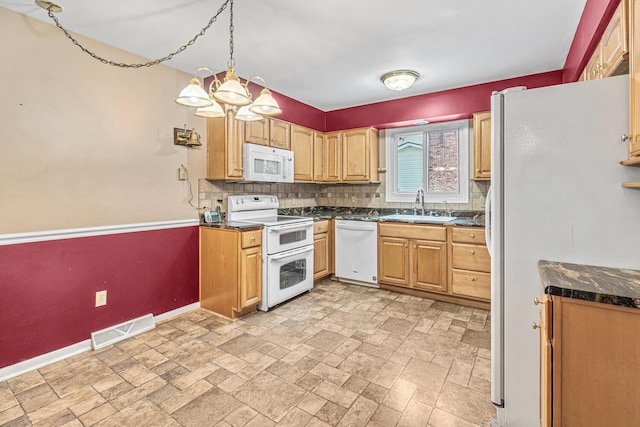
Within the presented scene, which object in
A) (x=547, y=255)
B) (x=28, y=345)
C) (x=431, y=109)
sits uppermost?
(x=431, y=109)

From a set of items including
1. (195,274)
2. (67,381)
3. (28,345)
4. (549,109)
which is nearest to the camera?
(549,109)

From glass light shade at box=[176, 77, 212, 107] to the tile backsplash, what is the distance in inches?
57.1

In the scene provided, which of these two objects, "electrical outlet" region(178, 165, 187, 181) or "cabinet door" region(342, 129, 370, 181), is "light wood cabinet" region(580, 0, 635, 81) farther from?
"electrical outlet" region(178, 165, 187, 181)

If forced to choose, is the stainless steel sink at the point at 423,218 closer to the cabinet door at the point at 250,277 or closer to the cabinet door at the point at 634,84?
the cabinet door at the point at 250,277

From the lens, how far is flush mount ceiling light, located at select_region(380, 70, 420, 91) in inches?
123

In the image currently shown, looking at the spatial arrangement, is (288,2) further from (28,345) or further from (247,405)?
(28,345)

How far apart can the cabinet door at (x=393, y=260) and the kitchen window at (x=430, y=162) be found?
33.2 inches

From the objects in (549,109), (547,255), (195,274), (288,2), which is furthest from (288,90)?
(547,255)

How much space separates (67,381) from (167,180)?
5.69 ft

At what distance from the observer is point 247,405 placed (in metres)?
1.77

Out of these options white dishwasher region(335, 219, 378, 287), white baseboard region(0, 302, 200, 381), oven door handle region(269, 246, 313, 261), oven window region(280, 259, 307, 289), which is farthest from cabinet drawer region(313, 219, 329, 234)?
white baseboard region(0, 302, 200, 381)

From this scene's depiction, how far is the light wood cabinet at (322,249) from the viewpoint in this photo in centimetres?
395

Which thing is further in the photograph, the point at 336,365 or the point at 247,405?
the point at 336,365

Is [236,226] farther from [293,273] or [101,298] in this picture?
[101,298]
